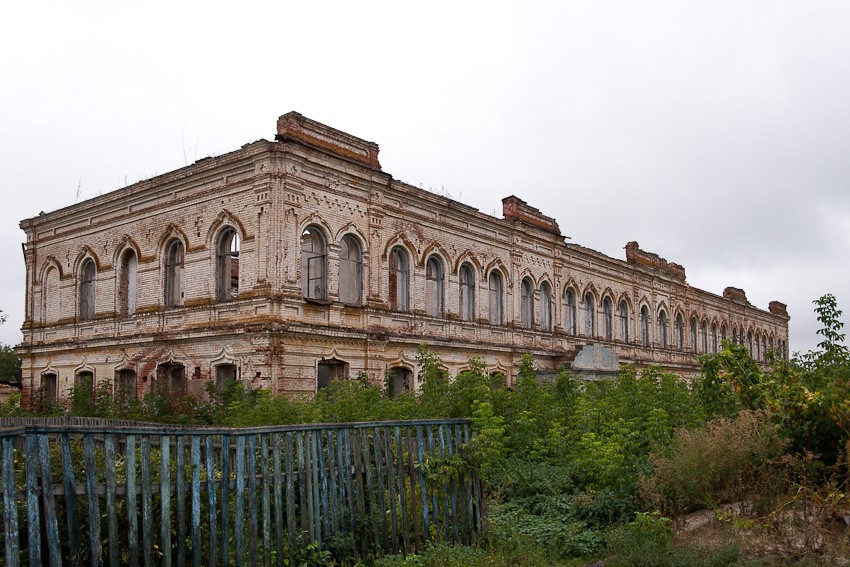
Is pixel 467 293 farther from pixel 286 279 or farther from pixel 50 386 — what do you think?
pixel 50 386

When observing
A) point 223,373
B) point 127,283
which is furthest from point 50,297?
point 223,373

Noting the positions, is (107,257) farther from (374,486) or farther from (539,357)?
(374,486)

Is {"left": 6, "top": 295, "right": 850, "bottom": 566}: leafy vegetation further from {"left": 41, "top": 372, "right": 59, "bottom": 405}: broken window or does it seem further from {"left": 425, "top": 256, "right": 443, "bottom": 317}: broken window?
{"left": 41, "top": 372, "right": 59, "bottom": 405}: broken window

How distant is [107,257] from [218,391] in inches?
269

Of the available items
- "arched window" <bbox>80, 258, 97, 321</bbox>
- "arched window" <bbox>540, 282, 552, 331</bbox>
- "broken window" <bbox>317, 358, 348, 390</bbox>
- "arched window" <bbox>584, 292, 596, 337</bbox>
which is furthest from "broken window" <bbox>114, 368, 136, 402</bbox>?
"arched window" <bbox>584, 292, 596, 337</bbox>

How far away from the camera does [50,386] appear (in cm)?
2433

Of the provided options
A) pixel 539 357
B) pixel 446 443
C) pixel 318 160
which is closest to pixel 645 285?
pixel 539 357

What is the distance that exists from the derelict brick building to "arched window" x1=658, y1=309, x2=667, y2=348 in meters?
9.24

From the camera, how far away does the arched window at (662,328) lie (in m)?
37.3

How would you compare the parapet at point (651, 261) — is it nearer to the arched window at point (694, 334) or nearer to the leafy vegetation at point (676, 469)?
the arched window at point (694, 334)

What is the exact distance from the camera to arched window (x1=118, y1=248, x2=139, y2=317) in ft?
→ 72.3

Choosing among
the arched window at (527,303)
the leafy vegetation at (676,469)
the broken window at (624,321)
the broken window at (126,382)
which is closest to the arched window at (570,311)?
the arched window at (527,303)

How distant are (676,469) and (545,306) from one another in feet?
64.1

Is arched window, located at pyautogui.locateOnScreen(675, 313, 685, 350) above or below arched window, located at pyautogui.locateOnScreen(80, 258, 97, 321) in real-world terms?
below
